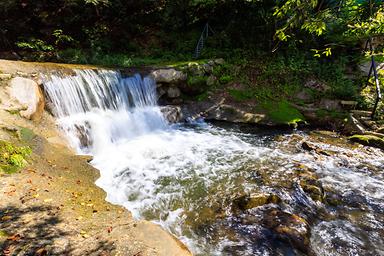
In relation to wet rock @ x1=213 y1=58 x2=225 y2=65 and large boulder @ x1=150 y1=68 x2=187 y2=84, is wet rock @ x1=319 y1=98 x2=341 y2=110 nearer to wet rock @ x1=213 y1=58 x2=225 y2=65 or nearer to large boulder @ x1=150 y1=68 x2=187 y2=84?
wet rock @ x1=213 y1=58 x2=225 y2=65

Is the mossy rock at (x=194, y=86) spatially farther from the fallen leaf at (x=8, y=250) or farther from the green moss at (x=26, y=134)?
the fallen leaf at (x=8, y=250)

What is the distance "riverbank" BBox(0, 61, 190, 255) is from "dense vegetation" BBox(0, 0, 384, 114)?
7688mm

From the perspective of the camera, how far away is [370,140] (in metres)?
9.20

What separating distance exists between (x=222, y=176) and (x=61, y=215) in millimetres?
3818

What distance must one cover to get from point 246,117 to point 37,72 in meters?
7.41

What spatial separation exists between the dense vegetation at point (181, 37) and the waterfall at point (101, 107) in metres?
2.73

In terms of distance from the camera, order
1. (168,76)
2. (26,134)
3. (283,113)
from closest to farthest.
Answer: (26,134) < (283,113) < (168,76)

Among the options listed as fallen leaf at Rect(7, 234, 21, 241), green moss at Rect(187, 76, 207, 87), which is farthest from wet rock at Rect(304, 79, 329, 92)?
fallen leaf at Rect(7, 234, 21, 241)

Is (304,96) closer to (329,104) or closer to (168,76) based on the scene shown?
(329,104)

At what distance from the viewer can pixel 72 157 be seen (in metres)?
6.32

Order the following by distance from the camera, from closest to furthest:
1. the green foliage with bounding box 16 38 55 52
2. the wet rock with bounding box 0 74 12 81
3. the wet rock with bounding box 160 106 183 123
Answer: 1. the wet rock with bounding box 0 74 12 81
2. the wet rock with bounding box 160 106 183 123
3. the green foliage with bounding box 16 38 55 52

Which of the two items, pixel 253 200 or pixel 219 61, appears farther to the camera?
pixel 219 61

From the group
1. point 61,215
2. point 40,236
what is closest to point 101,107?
point 61,215

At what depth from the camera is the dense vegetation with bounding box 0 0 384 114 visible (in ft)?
41.5
